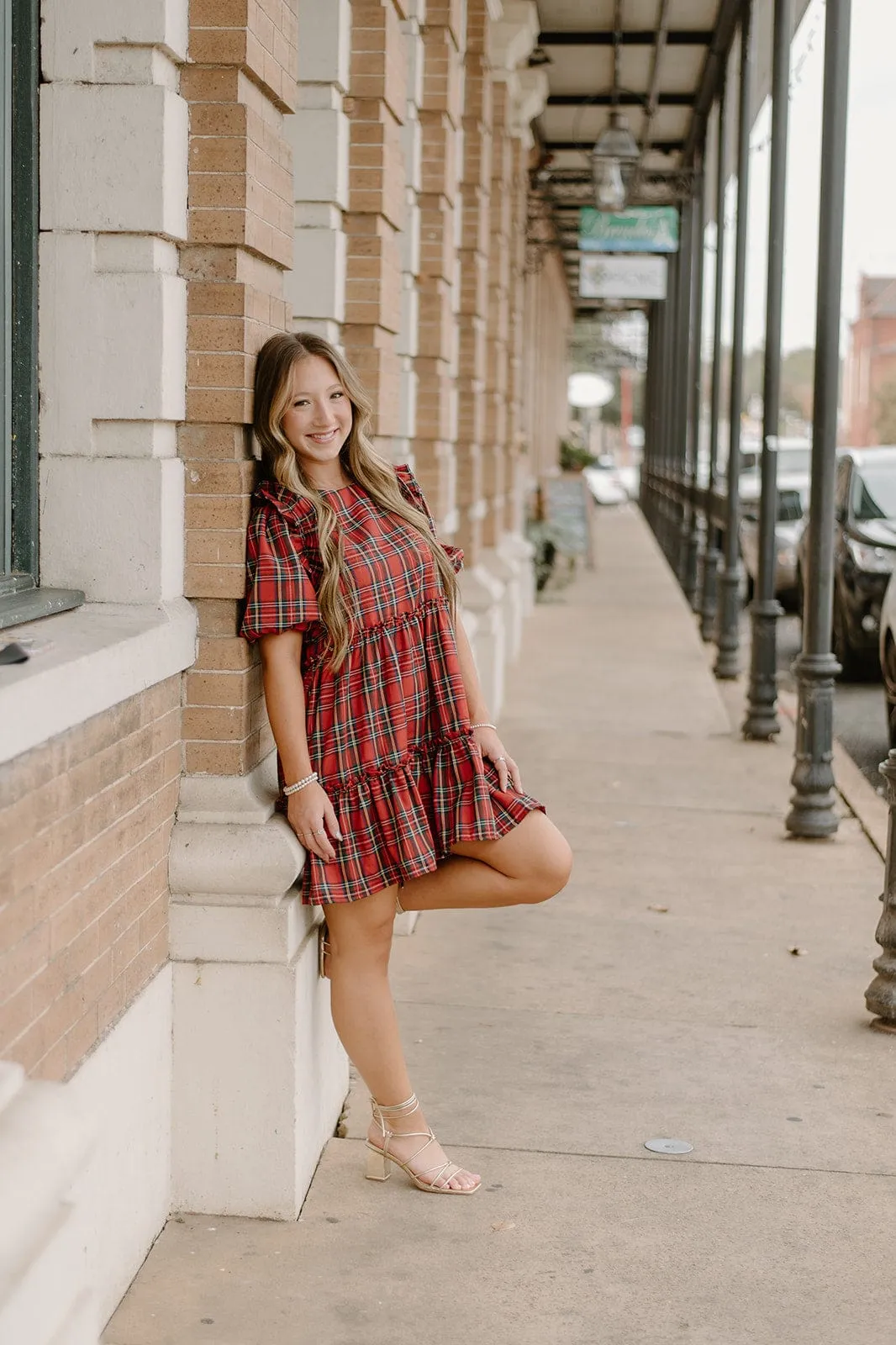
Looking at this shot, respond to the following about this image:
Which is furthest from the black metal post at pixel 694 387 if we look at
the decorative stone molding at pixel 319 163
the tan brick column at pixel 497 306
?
the decorative stone molding at pixel 319 163

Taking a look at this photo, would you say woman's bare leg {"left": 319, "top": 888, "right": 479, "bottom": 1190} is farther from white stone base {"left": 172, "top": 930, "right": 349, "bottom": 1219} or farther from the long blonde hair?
the long blonde hair

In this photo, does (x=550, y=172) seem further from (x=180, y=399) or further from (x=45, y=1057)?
(x=45, y=1057)

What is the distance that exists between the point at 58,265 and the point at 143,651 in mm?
891

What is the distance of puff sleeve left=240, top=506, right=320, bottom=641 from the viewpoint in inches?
150

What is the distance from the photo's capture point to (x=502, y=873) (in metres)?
4.02

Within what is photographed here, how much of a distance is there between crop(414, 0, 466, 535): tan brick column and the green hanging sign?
11644mm

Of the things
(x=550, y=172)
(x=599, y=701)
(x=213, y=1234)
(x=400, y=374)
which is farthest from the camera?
(x=550, y=172)

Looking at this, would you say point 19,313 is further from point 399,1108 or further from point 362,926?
point 399,1108

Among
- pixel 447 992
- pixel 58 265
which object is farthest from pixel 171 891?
pixel 447 992

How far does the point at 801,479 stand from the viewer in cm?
2058

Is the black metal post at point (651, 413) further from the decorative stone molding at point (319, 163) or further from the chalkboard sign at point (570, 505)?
the decorative stone molding at point (319, 163)

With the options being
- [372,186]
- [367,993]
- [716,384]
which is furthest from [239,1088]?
[716,384]

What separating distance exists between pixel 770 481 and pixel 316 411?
674 centimetres

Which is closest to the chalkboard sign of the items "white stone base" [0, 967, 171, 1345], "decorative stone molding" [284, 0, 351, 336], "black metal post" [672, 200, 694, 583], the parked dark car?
"black metal post" [672, 200, 694, 583]
